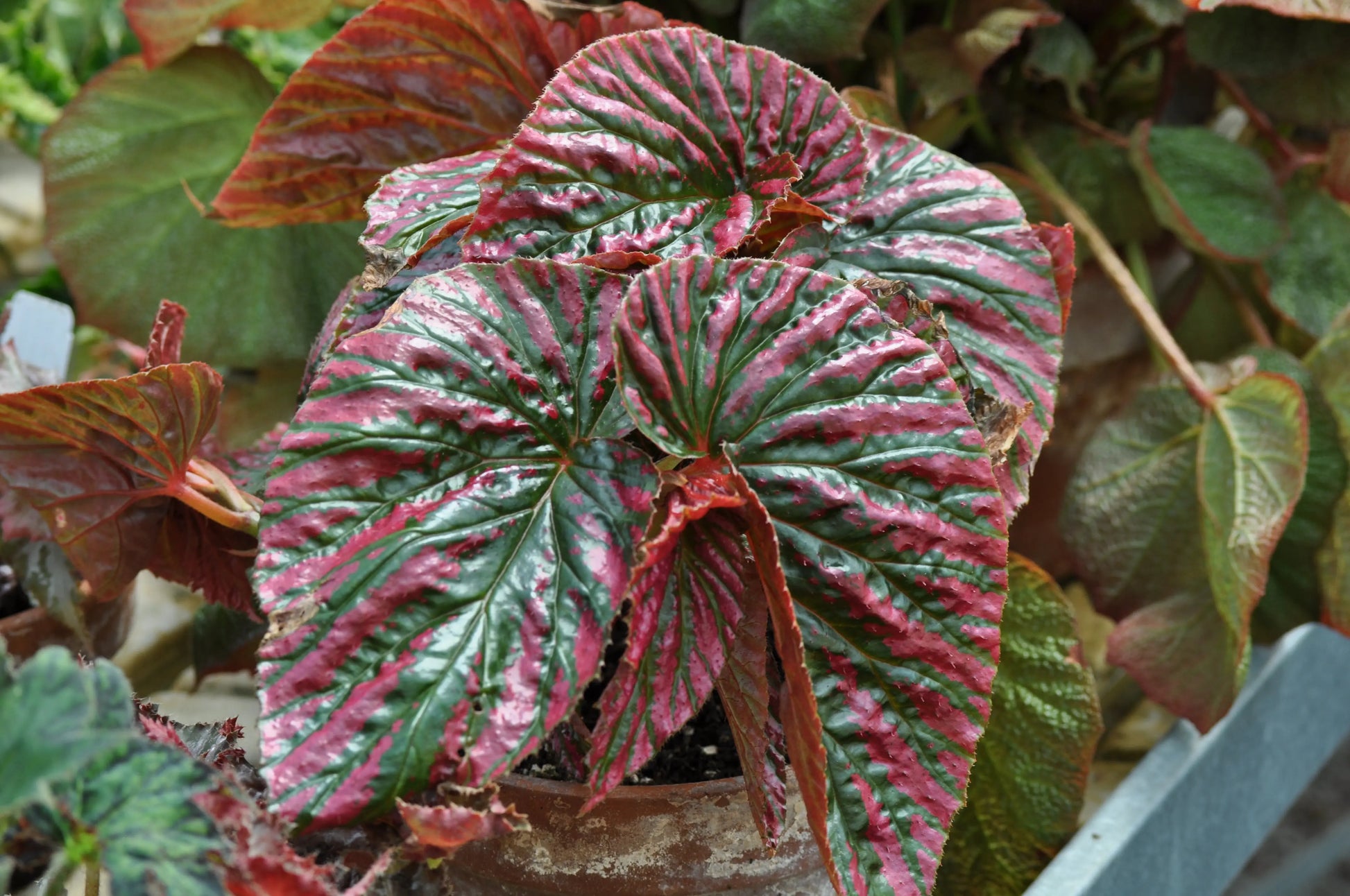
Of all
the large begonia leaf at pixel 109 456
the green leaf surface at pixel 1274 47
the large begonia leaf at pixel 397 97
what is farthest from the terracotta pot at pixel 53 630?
the green leaf surface at pixel 1274 47

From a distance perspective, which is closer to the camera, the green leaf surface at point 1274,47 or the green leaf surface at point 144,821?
the green leaf surface at point 144,821

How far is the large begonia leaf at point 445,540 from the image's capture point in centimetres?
36

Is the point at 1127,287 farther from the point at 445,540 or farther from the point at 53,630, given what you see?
the point at 53,630

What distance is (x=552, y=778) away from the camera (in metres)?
0.51

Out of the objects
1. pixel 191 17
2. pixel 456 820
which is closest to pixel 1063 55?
pixel 191 17

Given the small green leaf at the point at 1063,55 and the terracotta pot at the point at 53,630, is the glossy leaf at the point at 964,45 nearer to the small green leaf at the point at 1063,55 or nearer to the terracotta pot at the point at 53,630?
the small green leaf at the point at 1063,55

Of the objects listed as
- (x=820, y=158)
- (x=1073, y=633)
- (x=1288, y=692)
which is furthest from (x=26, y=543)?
(x=1288, y=692)

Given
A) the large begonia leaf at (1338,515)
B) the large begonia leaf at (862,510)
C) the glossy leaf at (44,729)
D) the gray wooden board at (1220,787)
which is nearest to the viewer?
the glossy leaf at (44,729)

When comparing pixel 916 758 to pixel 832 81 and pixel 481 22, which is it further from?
pixel 832 81

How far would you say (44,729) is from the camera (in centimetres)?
29

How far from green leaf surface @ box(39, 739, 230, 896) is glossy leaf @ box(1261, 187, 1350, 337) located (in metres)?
0.92

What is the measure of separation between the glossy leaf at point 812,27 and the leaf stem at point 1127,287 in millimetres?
204

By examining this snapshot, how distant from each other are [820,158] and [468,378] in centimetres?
20

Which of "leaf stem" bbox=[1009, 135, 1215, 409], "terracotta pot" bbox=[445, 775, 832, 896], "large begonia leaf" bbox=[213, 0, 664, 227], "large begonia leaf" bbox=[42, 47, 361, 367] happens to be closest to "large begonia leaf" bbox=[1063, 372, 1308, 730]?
"leaf stem" bbox=[1009, 135, 1215, 409]
